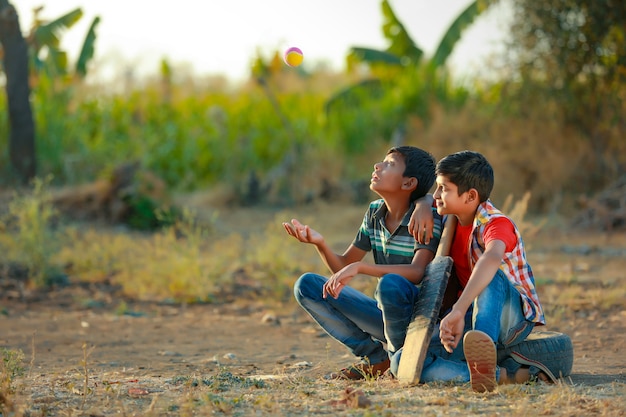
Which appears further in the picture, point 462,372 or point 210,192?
point 210,192

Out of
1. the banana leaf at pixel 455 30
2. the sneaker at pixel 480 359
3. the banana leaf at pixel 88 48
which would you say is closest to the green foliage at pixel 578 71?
the banana leaf at pixel 455 30

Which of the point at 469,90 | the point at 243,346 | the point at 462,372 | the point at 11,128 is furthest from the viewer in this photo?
the point at 469,90

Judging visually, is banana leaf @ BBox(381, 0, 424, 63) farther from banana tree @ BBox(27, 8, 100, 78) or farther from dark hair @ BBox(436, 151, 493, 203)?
dark hair @ BBox(436, 151, 493, 203)

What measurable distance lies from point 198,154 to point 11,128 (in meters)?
4.53

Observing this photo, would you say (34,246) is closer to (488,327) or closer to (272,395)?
(272,395)

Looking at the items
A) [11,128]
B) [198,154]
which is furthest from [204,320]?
[198,154]

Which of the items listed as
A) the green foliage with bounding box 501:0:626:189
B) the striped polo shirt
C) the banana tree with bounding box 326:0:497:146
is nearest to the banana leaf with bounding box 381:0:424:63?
the banana tree with bounding box 326:0:497:146

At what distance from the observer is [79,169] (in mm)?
15578

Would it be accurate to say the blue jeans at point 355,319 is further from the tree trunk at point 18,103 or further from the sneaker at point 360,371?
the tree trunk at point 18,103

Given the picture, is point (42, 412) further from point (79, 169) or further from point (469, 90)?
point (469, 90)

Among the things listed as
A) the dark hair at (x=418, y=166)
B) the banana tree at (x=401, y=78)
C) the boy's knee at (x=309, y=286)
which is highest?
the banana tree at (x=401, y=78)

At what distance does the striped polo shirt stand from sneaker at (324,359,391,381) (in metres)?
0.52

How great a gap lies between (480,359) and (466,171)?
2.83ft

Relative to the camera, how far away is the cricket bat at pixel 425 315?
3.65m
